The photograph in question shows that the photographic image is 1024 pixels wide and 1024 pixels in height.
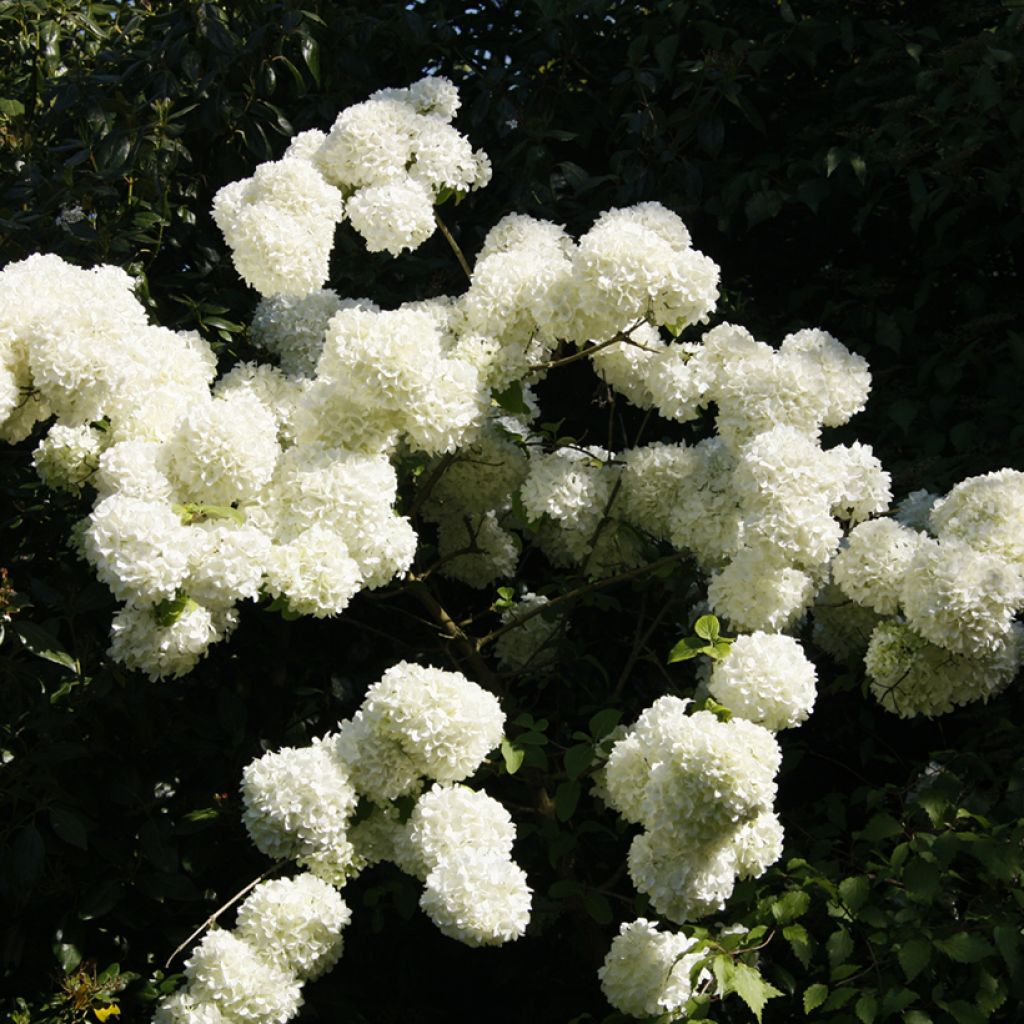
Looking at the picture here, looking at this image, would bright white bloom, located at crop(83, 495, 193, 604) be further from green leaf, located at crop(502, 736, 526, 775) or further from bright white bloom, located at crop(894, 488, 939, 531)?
bright white bloom, located at crop(894, 488, 939, 531)

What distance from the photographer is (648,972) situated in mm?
2402

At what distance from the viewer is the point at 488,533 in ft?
10.3

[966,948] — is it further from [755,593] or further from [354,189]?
[354,189]

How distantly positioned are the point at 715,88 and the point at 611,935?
215 cm

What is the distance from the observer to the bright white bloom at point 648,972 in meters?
2.40

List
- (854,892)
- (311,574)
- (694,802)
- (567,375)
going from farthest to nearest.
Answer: (567,375) → (854,892) → (311,574) → (694,802)

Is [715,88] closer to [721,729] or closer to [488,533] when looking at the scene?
[488,533]

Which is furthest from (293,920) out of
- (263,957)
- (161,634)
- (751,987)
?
(751,987)

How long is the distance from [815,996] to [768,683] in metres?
0.55

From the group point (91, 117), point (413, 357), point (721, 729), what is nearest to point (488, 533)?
point (413, 357)

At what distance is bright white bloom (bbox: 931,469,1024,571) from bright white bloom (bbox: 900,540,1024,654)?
0.10ft

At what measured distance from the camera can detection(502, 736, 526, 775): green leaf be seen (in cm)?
253

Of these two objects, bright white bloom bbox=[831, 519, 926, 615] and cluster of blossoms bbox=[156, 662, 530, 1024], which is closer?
cluster of blossoms bbox=[156, 662, 530, 1024]

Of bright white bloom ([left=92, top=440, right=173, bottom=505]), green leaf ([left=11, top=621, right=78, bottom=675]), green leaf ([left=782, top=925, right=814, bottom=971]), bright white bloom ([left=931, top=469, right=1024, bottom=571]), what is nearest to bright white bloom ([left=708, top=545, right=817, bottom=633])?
bright white bloom ([left=931, top=469, right=1024, bottom=571])
